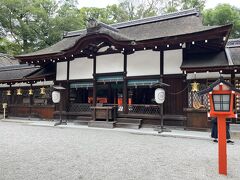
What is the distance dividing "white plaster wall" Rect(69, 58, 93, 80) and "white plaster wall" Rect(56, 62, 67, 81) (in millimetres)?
429

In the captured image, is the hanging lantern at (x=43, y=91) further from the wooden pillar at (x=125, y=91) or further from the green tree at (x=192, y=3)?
the green tree at (x=192, y=3)

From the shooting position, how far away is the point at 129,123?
1031cm

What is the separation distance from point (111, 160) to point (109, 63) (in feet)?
23.8

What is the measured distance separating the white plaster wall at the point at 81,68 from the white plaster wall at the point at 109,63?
564 millimetres

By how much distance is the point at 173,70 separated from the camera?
9.86m

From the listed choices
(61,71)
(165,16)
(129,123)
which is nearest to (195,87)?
(129,123)

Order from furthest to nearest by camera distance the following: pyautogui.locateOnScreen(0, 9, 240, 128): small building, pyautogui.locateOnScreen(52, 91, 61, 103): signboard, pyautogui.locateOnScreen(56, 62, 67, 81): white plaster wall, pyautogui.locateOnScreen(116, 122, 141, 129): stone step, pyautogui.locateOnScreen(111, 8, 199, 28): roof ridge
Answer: pyautogui.locateOnScreen(56, 62, 67, 81): white plaster wall → pyautogui.locateOnScreen(111, 8, 199, 28): roof ridge → pyautogui.locateOnScreen(52, 91, 61, 103): signboard → pyautogui.locateOnScreen(116, 122, 141, 129): stone step → pyautogui.locateOnScreen(0, 9, 240, 128): small building

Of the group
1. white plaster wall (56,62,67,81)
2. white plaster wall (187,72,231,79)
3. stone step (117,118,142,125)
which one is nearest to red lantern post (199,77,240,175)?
white plaster wall (187,72,231,79)

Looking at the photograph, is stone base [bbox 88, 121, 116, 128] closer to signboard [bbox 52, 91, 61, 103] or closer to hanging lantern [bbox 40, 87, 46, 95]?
signboard [bbox 52, 91, 61, 103]

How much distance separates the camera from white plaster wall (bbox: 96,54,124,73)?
1115 cm

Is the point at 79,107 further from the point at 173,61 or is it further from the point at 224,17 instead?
the point at 224,17

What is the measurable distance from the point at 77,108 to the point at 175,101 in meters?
5.69

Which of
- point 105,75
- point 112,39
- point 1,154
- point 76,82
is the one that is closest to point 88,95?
point 76,82

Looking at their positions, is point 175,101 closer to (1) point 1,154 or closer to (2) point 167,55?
(2) point 167,55
